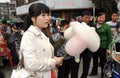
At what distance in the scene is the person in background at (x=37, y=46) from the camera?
2561 millimetres

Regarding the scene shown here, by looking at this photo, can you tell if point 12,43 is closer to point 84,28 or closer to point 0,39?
point 0,39

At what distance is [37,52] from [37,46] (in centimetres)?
5

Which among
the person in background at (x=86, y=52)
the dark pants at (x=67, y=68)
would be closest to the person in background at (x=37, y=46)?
the dark pants at (x=67, y=68)

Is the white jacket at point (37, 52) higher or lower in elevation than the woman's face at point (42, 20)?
lower

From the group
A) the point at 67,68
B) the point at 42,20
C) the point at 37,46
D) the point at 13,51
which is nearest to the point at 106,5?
the point at 13,51

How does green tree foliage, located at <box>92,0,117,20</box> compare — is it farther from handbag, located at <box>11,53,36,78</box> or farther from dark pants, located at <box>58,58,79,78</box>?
handbag, located at <box>11,53,36,78</box>

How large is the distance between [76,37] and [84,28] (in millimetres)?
117

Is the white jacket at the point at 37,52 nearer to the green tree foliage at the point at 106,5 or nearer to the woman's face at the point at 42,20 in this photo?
the woman's face at the point at 42,20

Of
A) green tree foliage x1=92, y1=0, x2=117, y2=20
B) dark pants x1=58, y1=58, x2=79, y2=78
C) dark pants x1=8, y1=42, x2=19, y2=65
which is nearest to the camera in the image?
dark pants x1=58, y1=58, x2=79, y2=78

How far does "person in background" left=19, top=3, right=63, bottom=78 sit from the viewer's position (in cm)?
256

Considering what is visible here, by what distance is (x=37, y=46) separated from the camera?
2.60 m

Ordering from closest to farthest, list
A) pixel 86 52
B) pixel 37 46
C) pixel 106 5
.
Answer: pixel 37 46 → pixel 86 52 → pixel 106 5

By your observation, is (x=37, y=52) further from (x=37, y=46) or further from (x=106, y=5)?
(x=106, y=5)

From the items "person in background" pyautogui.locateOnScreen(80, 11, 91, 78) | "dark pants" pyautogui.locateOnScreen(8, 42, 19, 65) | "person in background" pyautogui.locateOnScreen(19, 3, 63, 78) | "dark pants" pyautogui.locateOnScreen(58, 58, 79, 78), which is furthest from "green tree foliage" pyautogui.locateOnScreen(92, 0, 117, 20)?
"person in background" pyautogui.locateOnScreen(19, 3, 63, 78)
